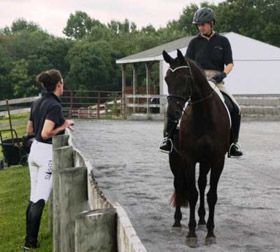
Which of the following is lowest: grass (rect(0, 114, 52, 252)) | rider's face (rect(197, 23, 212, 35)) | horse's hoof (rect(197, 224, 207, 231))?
grass (rect(0, 114, 52, 252))

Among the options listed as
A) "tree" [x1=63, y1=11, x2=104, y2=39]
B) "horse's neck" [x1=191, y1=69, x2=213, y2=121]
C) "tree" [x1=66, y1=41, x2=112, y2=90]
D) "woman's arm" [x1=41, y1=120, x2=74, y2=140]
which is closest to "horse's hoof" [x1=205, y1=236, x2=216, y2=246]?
"horse's neck" [x1=191, y1=69, x2=213, y2=121]

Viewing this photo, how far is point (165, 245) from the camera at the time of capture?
6156 mm

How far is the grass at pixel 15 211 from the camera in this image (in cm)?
830

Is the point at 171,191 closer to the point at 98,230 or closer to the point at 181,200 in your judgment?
the point at 181,200

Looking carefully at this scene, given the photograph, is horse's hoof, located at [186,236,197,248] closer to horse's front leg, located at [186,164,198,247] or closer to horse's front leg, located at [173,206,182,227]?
Answer: horse's front leg, located at [186,164,198,247]

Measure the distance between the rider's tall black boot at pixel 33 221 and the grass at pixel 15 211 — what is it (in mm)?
176

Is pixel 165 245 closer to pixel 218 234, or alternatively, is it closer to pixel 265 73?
pixel 218 234

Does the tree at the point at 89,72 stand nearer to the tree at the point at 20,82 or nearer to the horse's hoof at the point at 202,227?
the tree at the point at 20,82

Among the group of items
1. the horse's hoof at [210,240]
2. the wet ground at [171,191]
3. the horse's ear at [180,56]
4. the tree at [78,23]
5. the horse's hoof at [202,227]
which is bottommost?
the wet ground at [171,191]

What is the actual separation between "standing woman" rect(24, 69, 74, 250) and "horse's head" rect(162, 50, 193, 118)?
1742 millimetres

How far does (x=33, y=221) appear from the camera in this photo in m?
7.12

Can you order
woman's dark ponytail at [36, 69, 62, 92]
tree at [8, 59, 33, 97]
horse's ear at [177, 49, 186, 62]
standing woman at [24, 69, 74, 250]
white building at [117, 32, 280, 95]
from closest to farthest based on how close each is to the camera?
horse's ear at [177, 49, 186, 62]
standing woman at [24, 69, 74, 250]
woman's dark ponytail at [36, 69, 62, 92]
white building at [117, 32, 280, 95]
tree at [8, 59, 33, 97]

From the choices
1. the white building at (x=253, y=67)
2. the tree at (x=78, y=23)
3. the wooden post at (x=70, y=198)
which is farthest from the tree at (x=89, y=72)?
the tree at (x=78, y=23)

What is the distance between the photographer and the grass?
830 centimetres
